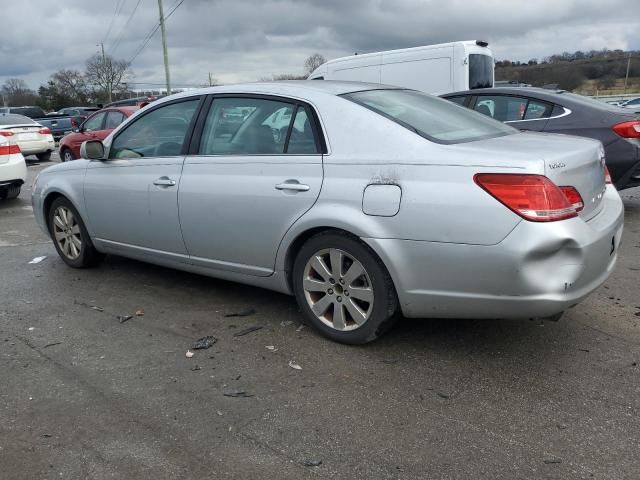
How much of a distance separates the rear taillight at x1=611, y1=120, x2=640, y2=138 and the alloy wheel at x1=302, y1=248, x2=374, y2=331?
4489 mm

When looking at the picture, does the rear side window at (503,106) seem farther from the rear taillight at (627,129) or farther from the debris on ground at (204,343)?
the debris on ground at (204,343)

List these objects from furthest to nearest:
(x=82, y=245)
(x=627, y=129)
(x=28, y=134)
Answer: (x=28, y=134), (x=627, y=129), (x=82, y=245)

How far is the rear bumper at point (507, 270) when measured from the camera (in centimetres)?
290

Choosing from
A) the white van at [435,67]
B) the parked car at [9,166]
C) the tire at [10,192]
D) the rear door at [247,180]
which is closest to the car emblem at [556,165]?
the rear door at [247,180]

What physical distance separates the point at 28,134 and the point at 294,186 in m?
15.4

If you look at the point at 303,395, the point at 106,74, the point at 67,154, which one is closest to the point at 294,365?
the point at 303,395

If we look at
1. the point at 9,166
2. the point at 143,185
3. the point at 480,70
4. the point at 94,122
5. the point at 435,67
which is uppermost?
the point at 435,67

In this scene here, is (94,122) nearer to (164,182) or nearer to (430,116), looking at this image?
(164,182)

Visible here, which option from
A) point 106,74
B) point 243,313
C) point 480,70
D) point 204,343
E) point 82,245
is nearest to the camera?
point 204,343

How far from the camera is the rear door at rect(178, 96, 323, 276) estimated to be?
366cm

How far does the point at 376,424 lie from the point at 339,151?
5.13 ft

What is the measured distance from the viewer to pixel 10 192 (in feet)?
33.2

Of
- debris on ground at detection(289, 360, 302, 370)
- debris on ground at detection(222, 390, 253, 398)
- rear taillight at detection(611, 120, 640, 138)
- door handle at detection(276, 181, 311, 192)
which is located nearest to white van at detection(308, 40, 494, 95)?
rear taillight at detection(611, 120, 640, 138)

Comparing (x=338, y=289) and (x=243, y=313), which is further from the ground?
(x=338, y=289)
